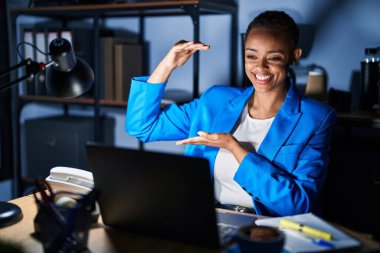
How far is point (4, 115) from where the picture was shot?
3.13 m

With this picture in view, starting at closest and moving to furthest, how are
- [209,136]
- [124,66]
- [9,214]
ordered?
[9,214], [209,136], [124,66]

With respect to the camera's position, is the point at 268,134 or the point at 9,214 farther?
the point at 268,134

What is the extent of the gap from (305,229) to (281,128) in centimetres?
58

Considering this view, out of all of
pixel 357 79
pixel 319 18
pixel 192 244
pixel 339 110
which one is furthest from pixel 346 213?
pixel 192 244

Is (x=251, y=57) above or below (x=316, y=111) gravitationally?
above

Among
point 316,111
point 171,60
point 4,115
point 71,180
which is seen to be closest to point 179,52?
point 171,60

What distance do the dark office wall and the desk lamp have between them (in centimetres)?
181

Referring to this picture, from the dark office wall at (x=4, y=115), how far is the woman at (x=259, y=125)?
1480mm

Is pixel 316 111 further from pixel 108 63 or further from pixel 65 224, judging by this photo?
pixel 108 63

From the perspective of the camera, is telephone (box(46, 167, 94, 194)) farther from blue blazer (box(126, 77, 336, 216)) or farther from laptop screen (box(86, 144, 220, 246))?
blue blazer (box(126, 77, 336, 216))

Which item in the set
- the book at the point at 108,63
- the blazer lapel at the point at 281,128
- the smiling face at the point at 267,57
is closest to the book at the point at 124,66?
the book at the point at 108,63

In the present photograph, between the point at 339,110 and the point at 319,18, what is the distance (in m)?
0.51

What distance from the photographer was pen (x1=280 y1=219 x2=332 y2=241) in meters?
1.07

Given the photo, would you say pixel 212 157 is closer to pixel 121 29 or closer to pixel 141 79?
pixel 141 79
